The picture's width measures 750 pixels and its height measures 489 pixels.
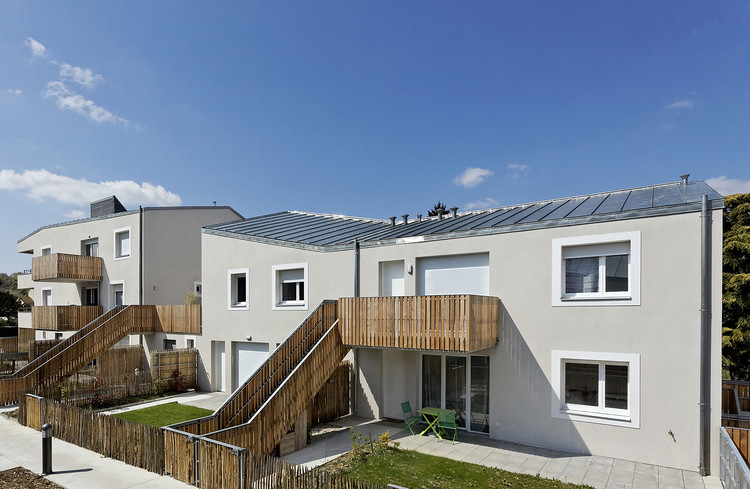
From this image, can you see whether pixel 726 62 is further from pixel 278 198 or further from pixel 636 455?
pixel 278 198

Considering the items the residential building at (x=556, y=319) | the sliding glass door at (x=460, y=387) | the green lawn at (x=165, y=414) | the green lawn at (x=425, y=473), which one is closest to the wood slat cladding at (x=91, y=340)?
the green lawn at (x=165, y=414)

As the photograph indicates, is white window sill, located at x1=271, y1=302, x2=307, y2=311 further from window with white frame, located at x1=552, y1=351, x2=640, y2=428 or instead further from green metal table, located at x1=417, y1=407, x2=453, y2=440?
window with white frame, located at x1=552, y1=351, x2=640, y2=428

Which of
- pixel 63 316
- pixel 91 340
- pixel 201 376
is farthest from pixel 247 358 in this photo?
pixel 63 316

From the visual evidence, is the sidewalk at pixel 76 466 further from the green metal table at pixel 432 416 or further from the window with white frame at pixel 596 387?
the window with white frame at pixel 596 387

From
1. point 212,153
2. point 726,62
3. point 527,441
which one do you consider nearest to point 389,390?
point 527,441

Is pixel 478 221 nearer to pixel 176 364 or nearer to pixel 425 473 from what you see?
pixel 425 473

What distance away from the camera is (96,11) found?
12.9 m

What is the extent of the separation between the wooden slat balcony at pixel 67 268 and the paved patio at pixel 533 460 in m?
19.2

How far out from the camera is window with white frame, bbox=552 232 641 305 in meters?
9.95

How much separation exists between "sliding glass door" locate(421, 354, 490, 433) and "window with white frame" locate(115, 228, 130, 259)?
18143mm

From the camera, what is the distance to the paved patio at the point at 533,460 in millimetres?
8578

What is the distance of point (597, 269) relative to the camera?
34.6ft

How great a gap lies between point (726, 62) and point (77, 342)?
2535cm

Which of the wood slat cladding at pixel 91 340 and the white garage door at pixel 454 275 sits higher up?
the white garage door at pixel 454 275
